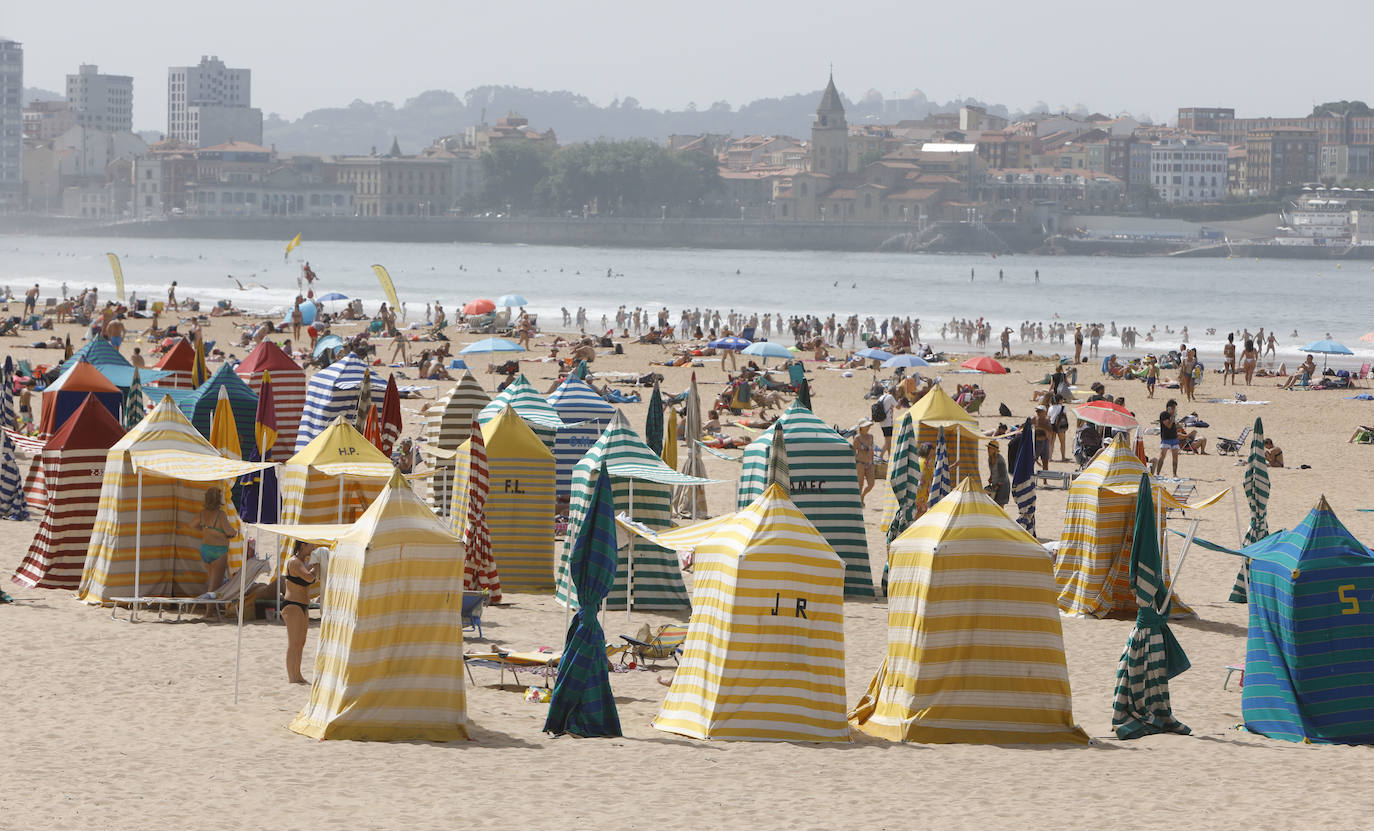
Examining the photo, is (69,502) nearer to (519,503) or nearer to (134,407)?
(134,407)

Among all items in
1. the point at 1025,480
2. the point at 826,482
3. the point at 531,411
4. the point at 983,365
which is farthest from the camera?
the point at 983,365

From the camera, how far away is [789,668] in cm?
820

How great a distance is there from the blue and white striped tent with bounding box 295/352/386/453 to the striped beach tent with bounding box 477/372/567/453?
2.90m

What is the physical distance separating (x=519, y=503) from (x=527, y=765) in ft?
15.2

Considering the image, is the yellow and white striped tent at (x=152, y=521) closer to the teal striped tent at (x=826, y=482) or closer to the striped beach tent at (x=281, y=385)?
the teal striped tent at (x=826, y=482)

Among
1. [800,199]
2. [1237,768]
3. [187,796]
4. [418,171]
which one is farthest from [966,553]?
[418,171]

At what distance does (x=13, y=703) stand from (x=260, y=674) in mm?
1317

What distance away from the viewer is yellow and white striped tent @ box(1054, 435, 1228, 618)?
11555 millimetres

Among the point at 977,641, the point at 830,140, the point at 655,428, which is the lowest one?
the point at 977,641

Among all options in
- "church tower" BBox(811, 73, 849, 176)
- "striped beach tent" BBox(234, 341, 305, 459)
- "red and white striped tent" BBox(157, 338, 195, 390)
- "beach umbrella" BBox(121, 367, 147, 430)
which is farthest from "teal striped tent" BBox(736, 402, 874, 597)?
"church tower" BBox(811, 73, 849, 176)

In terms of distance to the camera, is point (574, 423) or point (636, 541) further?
point (574, 423)

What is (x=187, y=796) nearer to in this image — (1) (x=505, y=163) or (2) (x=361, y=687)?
(2) (x=361, y=687)

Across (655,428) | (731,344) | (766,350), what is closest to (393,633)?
(655,428)

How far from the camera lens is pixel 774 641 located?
26.9ft
